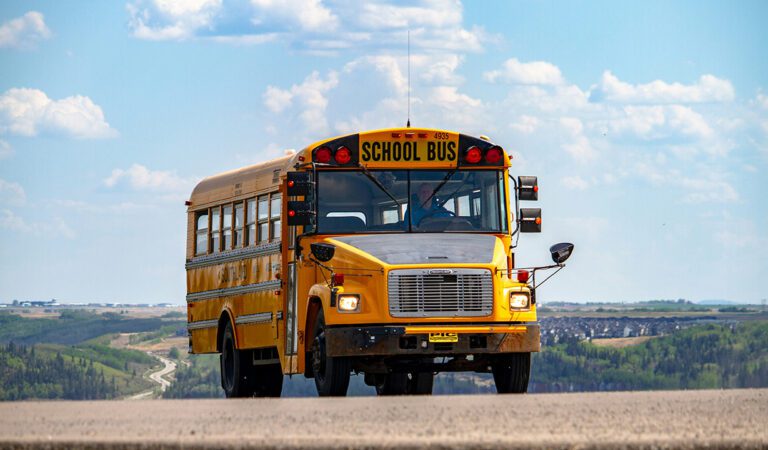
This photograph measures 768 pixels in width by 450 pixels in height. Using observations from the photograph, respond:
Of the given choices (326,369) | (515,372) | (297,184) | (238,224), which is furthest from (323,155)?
(238,224)

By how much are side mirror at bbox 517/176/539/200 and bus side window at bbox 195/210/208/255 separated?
5919mm

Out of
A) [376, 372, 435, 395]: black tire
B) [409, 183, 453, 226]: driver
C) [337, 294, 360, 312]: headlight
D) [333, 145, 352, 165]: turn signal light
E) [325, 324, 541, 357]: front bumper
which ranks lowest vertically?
[376, 372, 435, 395]: black tire

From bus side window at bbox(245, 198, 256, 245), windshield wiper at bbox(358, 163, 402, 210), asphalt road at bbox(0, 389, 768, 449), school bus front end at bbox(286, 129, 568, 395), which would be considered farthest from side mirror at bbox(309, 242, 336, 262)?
asphalt road at bbox(0, 389, 768, 449)

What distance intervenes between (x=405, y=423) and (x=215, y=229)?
13034mm

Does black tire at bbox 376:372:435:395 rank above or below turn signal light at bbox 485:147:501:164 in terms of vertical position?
below

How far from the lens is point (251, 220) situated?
2034cm

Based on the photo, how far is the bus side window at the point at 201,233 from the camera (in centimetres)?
2268

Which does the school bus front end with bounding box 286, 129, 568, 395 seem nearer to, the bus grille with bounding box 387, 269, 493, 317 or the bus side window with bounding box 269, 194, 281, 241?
the bus grille with bounding box 387, 269, 493, 317

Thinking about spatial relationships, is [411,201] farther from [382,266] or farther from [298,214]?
Answer: [382,266]

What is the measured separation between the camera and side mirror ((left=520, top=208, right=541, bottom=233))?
708 inches

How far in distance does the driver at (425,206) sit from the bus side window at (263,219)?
239cm

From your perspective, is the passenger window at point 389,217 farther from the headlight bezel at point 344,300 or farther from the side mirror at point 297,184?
the headlight bezel at point 344,300

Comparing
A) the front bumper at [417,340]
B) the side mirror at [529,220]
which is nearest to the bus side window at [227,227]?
the side mirror at [529,220]

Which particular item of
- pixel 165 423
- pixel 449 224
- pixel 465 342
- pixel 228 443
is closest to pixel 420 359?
pixel 465 342
